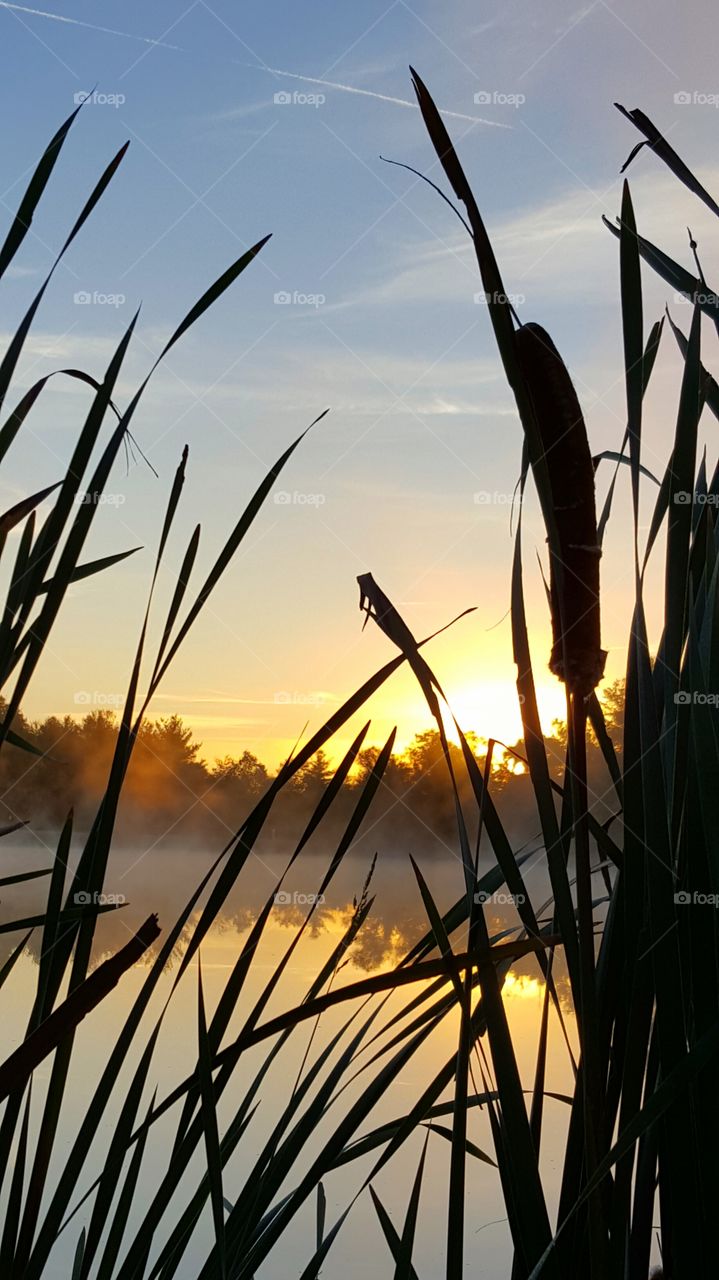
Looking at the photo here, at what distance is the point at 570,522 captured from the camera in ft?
0.92

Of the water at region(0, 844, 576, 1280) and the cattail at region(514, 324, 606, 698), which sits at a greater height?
the cattail at region(514, 324, 606, 698)

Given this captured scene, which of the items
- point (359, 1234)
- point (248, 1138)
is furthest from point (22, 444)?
point (248, 1138)

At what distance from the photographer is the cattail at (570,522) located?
10.8 inches

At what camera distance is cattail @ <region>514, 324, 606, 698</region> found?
0.90ft

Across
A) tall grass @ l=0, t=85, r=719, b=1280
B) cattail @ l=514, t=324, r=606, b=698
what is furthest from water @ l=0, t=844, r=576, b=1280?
cattail @ l=514, t=324, r=606, b=698

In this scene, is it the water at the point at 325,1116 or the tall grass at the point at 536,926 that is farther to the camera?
the water at the point at 325,1116

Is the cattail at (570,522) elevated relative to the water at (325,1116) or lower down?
elevated

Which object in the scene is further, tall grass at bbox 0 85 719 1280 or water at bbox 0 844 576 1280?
water at bbox 0 844 576 1280

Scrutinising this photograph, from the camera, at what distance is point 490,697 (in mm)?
534

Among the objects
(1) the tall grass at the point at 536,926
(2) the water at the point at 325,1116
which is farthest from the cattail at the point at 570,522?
(2) the water at the point at 325,1116

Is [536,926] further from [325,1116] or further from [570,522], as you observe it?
[325,1116]

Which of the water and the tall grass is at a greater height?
the tall grass

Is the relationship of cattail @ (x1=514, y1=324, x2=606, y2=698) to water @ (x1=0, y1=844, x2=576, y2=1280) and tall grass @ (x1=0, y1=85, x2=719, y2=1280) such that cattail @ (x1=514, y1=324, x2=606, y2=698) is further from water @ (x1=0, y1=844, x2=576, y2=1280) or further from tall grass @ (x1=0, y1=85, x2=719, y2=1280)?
water @ (x1=0, y1=844, x2=576, y2=1280)

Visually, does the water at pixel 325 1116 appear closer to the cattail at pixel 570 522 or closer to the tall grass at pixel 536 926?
the tall grass at pixel 536 926
